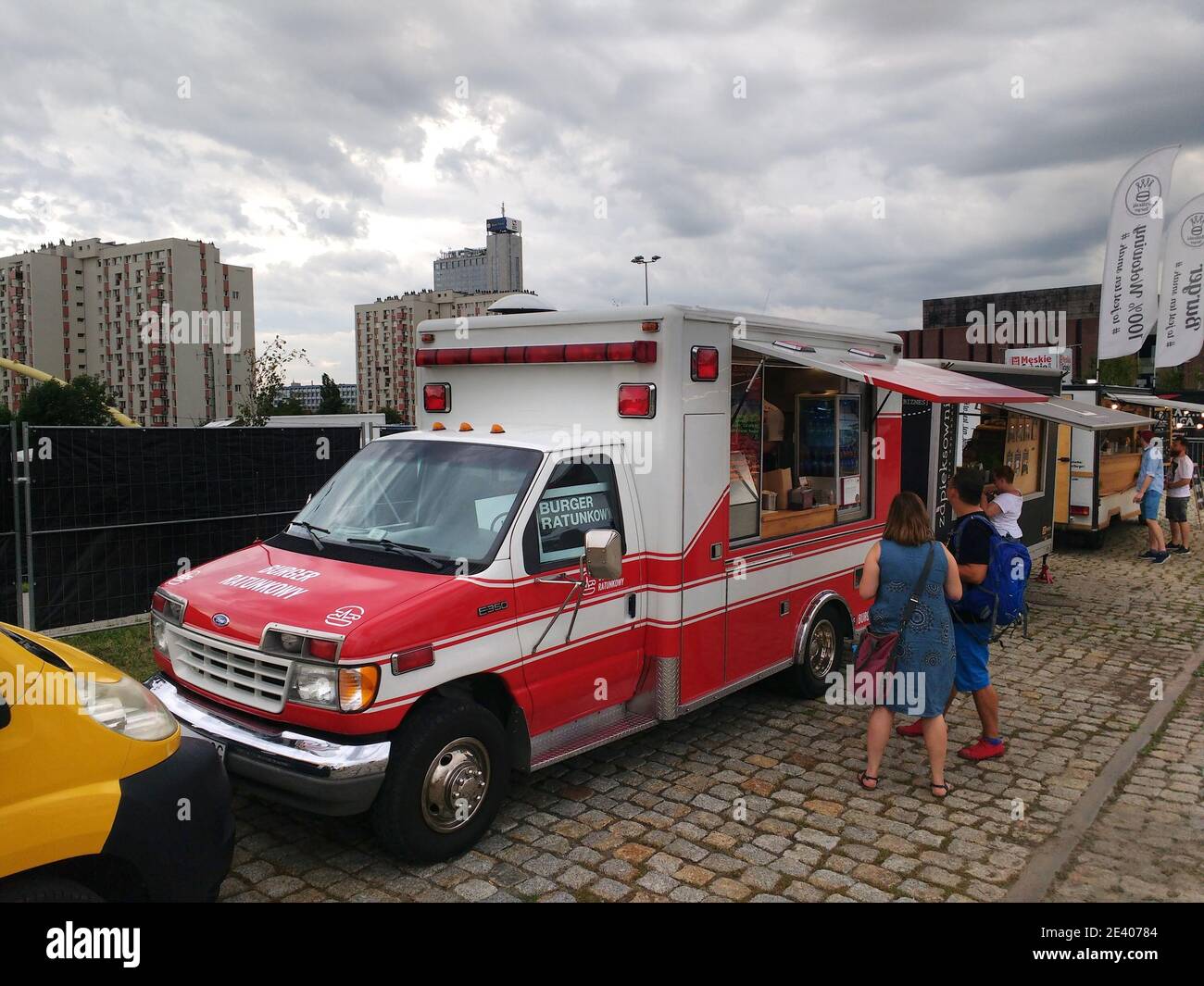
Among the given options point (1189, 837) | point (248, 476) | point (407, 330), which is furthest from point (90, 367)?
point (1189, 837)

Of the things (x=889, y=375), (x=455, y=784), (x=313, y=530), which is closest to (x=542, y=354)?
(x=313, y=530)

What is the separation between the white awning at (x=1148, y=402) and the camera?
15.8m

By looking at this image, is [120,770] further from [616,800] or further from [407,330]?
[407,330]

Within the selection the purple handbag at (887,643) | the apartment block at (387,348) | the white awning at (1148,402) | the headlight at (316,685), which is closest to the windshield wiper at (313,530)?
the headlight at (316,685)

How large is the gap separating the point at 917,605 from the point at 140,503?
7.67 meters

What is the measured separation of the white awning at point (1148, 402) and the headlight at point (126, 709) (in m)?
15.9

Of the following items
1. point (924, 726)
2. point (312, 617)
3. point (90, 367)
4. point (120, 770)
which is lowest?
point (924, 726)

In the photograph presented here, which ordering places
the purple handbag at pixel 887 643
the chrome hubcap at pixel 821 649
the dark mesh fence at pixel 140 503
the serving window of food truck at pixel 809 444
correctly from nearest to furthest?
the purple handbag at pixel 887 643 < the serving window of food truck at pixel 809 444 < the chrome hubcap at pixel 821 649 < the dark mesh fence at pixel 140 503

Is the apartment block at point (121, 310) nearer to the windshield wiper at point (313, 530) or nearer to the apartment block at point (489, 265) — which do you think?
the apartment block at point (489, 265)

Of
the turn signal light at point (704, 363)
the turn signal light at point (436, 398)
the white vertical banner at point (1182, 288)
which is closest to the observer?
the turn signal light at point (704, 363)

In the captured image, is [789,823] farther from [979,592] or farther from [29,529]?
[29,529]

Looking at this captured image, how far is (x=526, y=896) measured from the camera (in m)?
4.24

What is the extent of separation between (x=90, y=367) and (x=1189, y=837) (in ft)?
498

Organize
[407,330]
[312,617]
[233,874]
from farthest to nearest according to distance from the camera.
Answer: [407,330] < [233,874] < [312,617]
